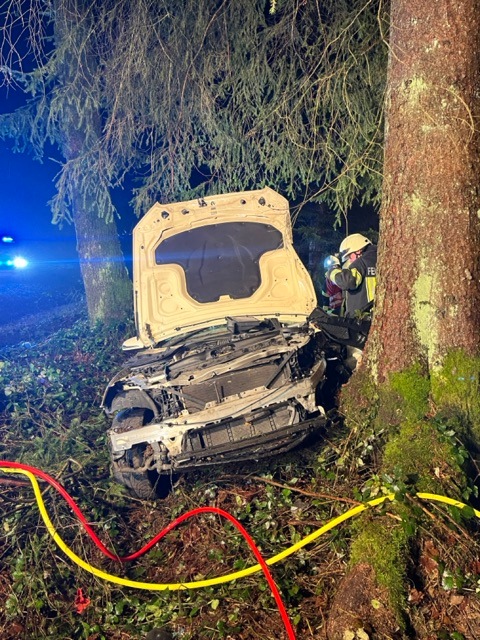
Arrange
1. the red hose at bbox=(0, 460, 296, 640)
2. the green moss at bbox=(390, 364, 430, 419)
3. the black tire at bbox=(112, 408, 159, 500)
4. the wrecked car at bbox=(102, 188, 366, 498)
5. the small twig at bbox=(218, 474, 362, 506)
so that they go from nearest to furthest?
the red hose at bbox=(0, 460, 296, 640), the small twig at bbox=(218, 474, 362, 506), the green moss at bbox=(390, 364, 430, 419), the wrecked car at bbox=(102, 188, 366, 498), the black tire at bbox=(112, 408, 159, 500)

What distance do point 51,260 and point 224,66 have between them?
46.8ft

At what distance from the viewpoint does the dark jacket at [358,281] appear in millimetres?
5070

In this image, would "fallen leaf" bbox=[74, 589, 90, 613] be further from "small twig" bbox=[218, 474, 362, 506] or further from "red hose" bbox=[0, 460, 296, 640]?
"small twig" bbox=[218, 474, 362, 506]

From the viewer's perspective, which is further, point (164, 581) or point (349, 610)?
point (164, 581)

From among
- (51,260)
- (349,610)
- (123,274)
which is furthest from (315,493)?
(51,260)

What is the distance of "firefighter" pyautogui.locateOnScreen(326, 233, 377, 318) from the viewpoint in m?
5.07

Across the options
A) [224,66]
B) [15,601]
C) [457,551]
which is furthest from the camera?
[224,66]

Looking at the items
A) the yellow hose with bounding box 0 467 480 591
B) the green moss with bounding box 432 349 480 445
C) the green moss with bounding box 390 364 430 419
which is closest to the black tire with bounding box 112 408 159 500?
the yellow hose with bounding box 0 467 480 591

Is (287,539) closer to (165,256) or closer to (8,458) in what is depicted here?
(165,256)

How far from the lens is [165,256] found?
15.9 ft

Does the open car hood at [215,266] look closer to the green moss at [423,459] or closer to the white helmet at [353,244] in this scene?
Answer: the white helmet at [353,244]

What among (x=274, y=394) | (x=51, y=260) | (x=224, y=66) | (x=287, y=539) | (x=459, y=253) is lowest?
(x=287, y=539)

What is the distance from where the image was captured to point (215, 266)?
195 inches

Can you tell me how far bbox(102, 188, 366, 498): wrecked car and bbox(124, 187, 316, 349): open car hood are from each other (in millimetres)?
10
